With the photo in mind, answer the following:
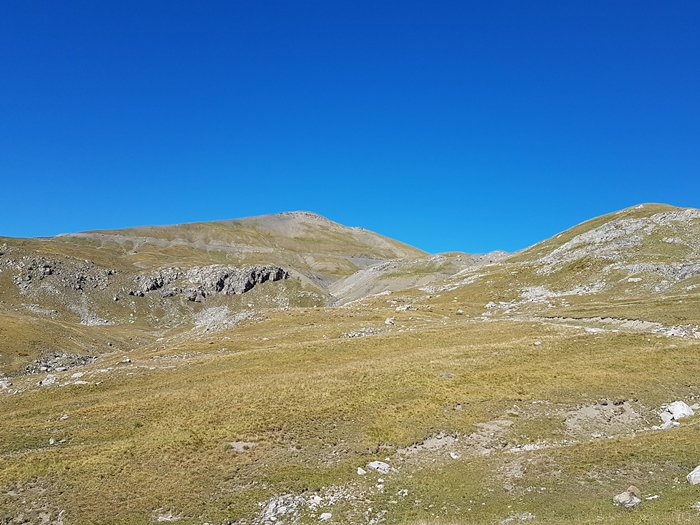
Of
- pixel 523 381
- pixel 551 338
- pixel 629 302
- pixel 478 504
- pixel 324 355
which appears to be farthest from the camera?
pixel 629 302

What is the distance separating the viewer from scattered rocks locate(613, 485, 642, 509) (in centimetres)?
2073

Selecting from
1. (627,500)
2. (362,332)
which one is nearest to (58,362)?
(362,332)

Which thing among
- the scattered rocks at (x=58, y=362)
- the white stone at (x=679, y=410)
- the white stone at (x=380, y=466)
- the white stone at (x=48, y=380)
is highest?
the white stone at (x=48, y=380)

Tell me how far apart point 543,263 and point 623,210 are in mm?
54920

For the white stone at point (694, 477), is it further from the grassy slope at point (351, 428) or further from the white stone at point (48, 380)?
the white stone at point (48, 380)

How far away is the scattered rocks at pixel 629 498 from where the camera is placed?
68.0 feet

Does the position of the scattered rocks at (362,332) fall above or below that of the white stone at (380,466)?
above

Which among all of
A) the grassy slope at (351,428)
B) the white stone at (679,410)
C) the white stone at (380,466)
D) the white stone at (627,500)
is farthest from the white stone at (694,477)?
the white stone at (380,466)

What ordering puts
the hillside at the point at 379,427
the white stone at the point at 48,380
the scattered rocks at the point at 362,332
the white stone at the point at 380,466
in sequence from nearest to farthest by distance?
the hillside at the point at 379,427 < the white stone at the point at 380,466 < the white stone at the point at 48,380 < the scattered rocks at the point at 362,332

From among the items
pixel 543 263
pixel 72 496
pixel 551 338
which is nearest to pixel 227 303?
pixel 543 263

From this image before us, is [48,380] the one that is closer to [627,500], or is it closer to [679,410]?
[627,500]

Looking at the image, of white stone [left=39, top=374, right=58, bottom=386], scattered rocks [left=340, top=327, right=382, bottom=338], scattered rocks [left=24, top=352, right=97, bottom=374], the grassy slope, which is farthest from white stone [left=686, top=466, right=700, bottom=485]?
scattered rocks [left=24, top=352, right=97, bottom=374]

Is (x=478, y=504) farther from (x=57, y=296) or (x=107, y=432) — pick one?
(x=57, y=296)

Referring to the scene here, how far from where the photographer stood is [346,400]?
130 feet
